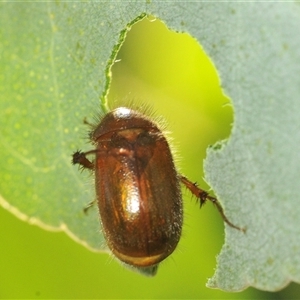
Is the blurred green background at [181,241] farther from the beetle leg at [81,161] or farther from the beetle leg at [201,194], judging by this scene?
the beetle leg at [81,161]

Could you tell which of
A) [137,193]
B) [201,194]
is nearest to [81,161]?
[137,193]

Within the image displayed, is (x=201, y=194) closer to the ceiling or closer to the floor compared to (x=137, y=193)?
closer to the ceiling

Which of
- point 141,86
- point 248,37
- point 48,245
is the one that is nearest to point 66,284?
point 48,245

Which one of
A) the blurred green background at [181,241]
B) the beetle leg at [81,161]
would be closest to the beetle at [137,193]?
the beetle leg at [81,161]

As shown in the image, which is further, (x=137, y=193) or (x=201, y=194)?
(x=201, y=194)

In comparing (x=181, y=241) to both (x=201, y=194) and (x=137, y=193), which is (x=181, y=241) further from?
(x=137, y=193)

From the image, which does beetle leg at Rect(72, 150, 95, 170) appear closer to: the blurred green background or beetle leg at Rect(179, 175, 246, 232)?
the blurred green background
